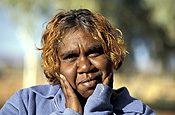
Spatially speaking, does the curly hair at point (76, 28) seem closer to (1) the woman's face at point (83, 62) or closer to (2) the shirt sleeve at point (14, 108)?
(1) the woman's face at point (83, 62)

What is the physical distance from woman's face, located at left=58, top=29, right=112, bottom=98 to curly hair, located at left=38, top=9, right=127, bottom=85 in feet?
0.20

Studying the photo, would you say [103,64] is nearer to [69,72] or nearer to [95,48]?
[95,48]

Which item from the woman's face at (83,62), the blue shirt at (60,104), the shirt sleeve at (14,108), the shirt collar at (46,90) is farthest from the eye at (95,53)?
the shirt sleeve at (14,108)

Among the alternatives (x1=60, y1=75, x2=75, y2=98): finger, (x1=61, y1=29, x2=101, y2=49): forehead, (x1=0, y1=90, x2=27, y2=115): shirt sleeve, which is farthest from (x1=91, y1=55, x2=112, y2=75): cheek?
(x1=0, y1=90, x2=27, y2=115): shirt sleeve

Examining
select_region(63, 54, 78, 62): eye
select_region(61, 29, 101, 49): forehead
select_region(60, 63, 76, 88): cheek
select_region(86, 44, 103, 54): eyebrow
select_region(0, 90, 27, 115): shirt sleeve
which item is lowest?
select_region(0, 90, 27, 115): shirt sleeve

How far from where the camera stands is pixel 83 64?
188 cm

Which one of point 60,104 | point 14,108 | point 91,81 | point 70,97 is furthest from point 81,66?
point 14,108

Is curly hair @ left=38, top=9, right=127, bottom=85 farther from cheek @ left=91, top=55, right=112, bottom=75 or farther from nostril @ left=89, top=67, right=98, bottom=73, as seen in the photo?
nostril @ left=89, top=67, right=98, bottom=73

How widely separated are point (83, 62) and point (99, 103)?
1.02 feet

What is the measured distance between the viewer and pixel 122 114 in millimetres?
1985

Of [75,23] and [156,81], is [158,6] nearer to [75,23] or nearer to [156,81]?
[156,81]

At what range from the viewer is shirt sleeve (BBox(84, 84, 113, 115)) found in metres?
1.87

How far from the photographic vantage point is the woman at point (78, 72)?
1896 millimetres

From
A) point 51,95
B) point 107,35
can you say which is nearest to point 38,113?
point 51,95
